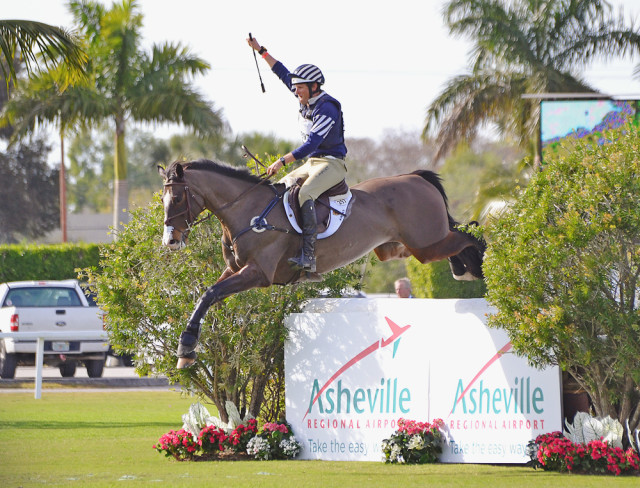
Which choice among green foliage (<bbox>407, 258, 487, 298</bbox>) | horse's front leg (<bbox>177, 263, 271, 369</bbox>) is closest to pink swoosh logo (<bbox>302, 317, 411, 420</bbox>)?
horse's front leg (<bbox>177, 263, 271, 369</bbox>)

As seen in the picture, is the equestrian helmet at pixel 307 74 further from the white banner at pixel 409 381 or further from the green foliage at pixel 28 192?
the green foliage at pixel 28 192

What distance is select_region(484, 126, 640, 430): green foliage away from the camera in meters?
8.20

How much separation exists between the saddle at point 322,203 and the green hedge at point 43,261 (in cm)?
1859

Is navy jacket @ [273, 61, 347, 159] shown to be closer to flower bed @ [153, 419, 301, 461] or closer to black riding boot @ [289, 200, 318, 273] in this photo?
black riding boot @ [289, 200, 318, 273]

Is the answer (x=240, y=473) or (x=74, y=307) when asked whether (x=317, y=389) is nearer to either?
(x=240, y=473)

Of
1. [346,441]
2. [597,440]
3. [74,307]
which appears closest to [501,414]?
[597,440]

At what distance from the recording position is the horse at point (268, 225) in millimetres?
8570

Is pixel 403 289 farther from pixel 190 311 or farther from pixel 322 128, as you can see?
pixel 322 128

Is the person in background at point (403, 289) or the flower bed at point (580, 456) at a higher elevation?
the person in background at point (403, 289)

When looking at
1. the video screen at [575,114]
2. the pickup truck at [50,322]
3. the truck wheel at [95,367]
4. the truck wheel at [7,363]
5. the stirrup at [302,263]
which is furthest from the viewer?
the video screen at [575,114]

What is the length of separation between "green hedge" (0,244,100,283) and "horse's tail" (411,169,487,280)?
17.9 m

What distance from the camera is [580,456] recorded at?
845 centimetres

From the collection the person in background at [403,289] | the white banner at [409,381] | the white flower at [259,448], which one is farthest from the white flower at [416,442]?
the person in background at [403,289]

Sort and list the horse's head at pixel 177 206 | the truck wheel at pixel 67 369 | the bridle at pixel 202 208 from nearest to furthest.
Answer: the horse's head at pixel 177 206 → the bridle at pixel 202 208 → the truck wheel at pixel 67 369
